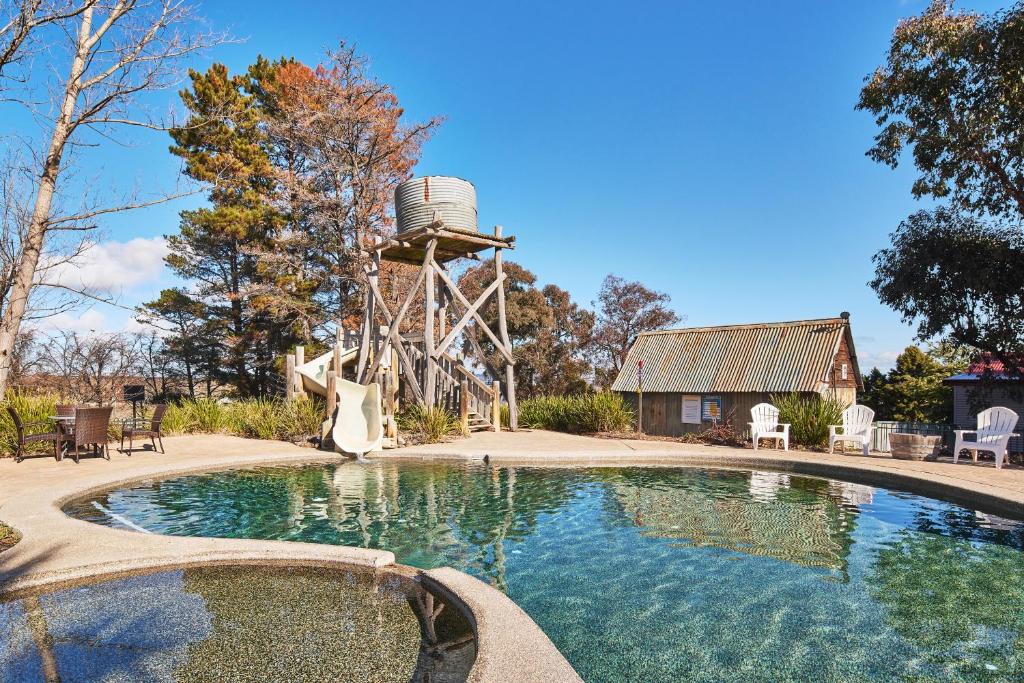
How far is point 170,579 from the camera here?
15.8 feet

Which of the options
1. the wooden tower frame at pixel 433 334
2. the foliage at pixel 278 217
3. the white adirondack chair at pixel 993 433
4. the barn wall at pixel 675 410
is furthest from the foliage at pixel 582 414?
the foliage at pixel 278 217

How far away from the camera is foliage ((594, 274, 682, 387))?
30.1m

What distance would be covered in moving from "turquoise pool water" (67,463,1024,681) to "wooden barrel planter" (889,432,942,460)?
10.4 feet

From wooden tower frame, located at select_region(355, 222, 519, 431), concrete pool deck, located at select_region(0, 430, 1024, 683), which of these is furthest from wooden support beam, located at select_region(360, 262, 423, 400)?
concrete pool deck, located at select_region(0, 430, 1024, 683)

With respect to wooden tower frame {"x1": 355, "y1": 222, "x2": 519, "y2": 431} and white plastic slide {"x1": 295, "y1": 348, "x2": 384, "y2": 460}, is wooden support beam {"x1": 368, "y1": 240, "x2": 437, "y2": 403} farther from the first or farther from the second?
white plastic slide {"x1": 295, "y1": 348, "x2": 384, "y2": 460}

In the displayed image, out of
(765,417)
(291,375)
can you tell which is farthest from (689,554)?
(291,375)

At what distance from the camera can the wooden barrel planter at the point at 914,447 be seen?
39.3ft

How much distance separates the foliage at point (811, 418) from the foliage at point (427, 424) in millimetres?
7666

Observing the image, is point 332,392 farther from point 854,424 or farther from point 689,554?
point 854,424

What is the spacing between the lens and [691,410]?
17.6 m

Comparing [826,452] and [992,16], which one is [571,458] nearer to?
[826,452]

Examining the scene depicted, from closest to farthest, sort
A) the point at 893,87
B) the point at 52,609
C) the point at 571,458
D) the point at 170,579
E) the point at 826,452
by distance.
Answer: the point at 52,609
the point at 170,579
the point at 571,458
the point at 826,452
the point at 893,87

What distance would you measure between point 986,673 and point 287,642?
4235 mm

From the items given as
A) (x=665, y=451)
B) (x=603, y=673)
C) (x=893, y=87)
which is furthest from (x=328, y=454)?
(x=893, y=87)
